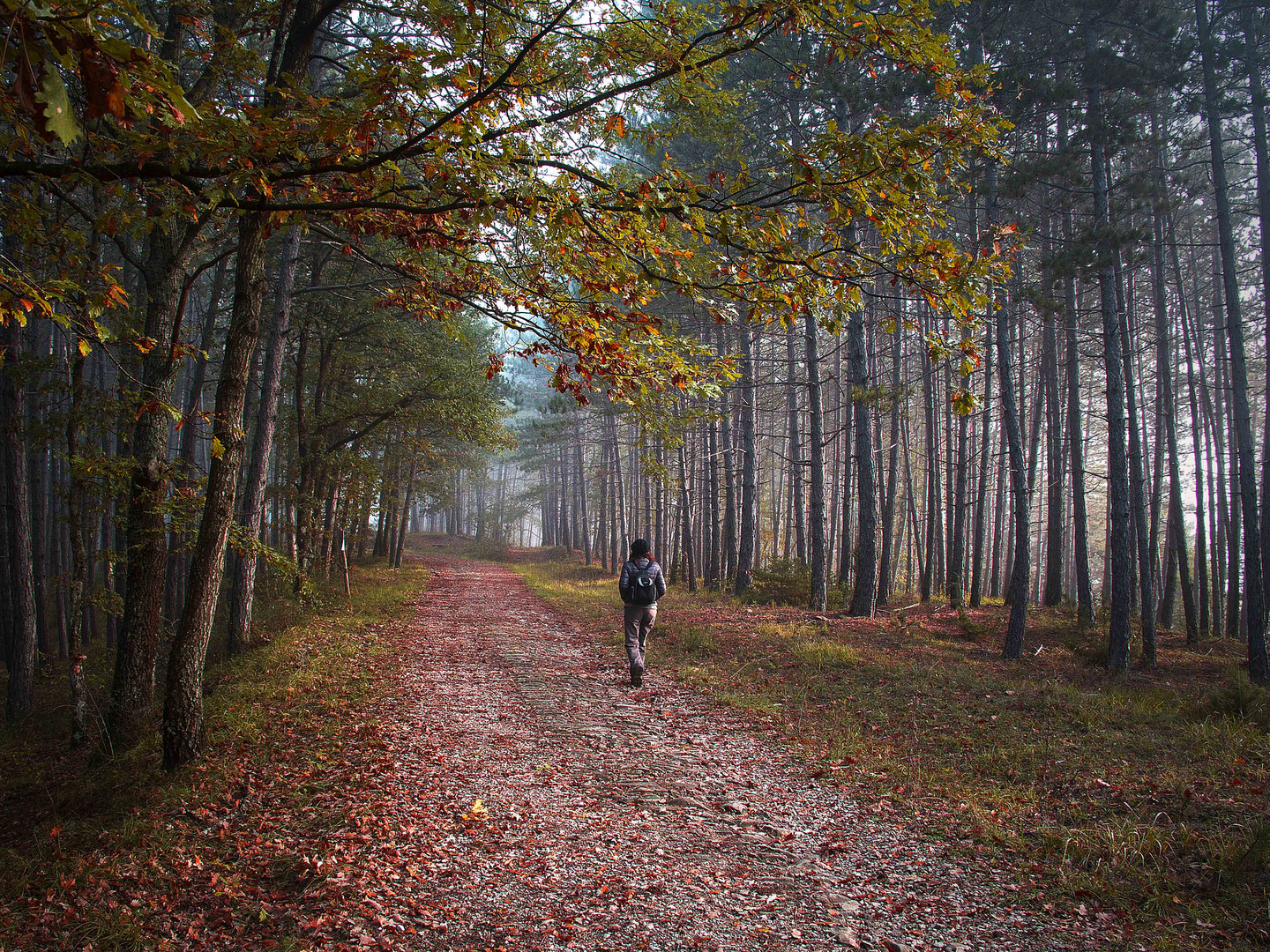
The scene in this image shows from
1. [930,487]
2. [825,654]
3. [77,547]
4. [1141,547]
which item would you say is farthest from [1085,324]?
[77,547]

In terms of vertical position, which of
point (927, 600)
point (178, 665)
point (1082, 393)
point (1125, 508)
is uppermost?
Answer: point (1082, 393)

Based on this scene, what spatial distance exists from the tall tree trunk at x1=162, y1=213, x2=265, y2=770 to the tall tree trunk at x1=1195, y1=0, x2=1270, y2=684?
1491cm

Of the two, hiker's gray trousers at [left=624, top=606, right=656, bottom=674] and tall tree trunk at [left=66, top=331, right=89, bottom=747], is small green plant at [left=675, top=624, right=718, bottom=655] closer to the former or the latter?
hiker's gray trousers at [left=624, top=606, right=656, bottom=674]

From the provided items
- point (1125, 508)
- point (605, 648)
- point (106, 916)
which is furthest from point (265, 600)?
point (1125, 508)

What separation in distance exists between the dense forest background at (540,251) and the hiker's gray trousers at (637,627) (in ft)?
6.49

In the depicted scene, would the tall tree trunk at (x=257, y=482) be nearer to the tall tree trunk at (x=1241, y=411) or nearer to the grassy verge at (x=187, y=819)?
the grassy verge at (x=187, y=819)

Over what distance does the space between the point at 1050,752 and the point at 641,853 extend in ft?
14.7

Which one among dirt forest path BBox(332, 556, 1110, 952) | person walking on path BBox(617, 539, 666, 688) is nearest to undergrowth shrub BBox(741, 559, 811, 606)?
person walking on path BBox(617, 539, 666, 688)

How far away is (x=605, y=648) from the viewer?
10.6 m

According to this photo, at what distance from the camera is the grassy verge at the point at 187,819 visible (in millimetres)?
3574

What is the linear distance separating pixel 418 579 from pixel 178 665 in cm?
1625

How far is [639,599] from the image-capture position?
8422 mm

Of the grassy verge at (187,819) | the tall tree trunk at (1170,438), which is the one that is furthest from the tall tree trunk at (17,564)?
the tall tree trunk at (1170,438)

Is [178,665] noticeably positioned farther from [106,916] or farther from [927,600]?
[927,600]
